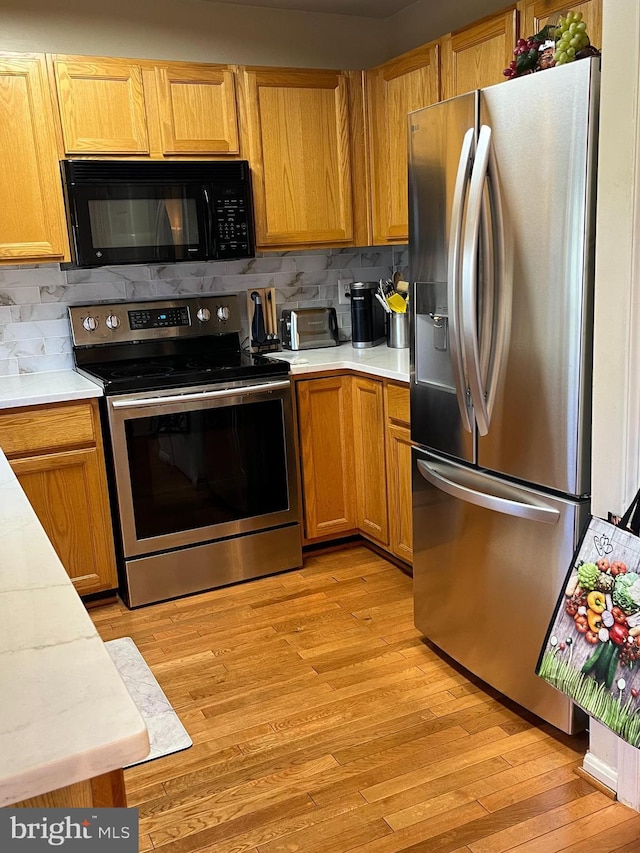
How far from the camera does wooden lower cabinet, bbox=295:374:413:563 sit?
3.33 meters

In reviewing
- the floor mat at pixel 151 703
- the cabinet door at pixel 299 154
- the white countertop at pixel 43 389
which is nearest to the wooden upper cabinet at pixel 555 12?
the cabinet door at pixel 299 154

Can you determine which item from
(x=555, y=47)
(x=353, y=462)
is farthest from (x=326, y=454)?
(x=555, y=47)

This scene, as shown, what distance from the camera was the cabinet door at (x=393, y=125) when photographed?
329 cm

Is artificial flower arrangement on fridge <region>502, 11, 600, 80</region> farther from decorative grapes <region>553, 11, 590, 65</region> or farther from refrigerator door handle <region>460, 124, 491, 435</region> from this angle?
refrigerator door handle <region>460, 124, 491, 435</region>

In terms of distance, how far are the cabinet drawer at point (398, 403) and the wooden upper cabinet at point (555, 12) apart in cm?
133

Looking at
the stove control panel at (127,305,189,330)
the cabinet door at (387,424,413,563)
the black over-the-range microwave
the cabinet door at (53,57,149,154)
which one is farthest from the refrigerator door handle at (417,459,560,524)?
the cabinet door at (53,57,149,154)

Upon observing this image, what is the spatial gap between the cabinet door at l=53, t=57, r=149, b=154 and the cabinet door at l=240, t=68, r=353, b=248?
0.49m

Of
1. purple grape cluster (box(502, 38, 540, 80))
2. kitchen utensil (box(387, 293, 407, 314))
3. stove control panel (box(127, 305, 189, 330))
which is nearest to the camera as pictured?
purple grape cluster (box(502, 38, 540, 80))

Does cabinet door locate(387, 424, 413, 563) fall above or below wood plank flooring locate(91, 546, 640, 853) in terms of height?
above

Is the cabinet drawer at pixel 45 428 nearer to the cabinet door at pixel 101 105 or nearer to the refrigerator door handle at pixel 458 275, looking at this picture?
the cabinet door at pixel 101 105

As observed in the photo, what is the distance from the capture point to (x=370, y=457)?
11.6 feet

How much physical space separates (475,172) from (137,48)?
6.86ft

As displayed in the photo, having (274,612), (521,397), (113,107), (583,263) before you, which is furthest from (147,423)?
(583,263)

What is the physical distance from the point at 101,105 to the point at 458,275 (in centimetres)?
180
